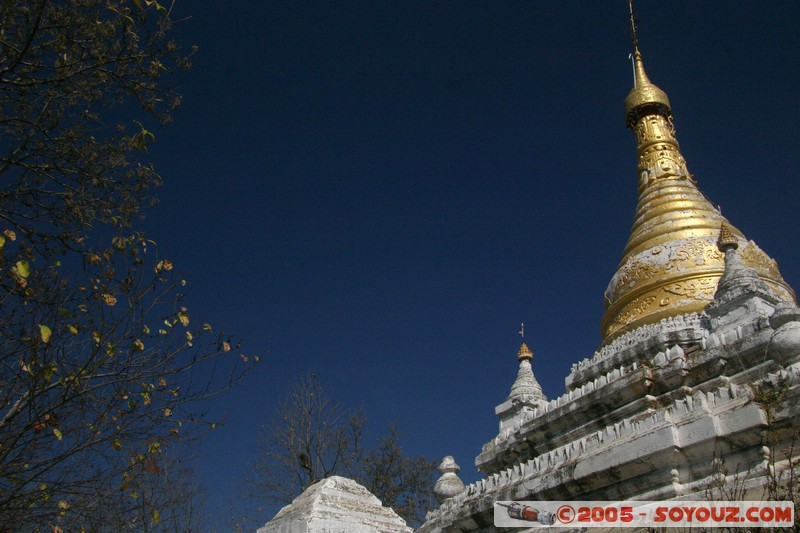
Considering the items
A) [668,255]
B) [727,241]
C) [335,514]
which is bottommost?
[335,514]

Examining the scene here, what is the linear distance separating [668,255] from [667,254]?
70mm

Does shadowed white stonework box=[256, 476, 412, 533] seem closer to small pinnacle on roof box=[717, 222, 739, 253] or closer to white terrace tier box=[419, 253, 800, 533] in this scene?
white terrace tier box=[419, 253, 800, 533]

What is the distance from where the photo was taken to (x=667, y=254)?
64.9 ft

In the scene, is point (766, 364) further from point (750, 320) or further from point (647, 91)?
point (647, 91)

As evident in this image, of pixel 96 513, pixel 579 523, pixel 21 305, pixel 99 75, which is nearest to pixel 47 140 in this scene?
pixel 99 75

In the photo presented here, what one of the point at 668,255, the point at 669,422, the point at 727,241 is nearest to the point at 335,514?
the point at 669,422

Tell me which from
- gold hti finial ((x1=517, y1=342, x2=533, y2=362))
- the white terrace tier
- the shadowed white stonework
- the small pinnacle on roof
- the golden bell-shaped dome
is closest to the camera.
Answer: the shadowed white stonework

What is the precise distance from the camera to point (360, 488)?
7.33 m

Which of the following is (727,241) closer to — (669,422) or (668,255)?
(668,255)

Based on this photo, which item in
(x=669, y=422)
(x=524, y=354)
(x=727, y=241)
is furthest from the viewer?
(x=524, y=354)

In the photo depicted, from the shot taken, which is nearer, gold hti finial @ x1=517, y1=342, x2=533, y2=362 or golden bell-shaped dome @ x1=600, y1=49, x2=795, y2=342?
golden bell-shaped dome @ x1=600, y1=49, x2=795, y2=342

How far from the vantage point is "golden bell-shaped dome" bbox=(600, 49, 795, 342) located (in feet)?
60.7

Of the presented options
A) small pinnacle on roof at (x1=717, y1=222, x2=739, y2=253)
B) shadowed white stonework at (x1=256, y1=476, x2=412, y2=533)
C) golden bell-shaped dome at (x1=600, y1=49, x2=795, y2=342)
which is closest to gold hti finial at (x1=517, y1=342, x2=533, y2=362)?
golden bell-shaped dome at (x1=600, y1=49, x2=795, y2=342)

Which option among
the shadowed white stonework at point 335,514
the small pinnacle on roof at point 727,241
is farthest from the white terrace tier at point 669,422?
the shadowed white stonework at point 335,514
